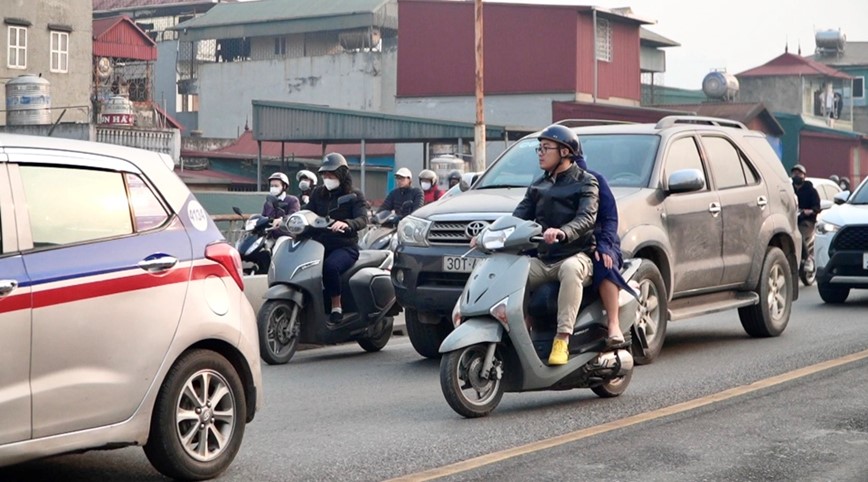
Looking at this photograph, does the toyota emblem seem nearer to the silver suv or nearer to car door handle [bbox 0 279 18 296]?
the silver suv

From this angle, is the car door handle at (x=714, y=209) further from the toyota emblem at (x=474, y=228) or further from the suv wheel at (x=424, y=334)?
the suv wheel at (x=424, y=334)

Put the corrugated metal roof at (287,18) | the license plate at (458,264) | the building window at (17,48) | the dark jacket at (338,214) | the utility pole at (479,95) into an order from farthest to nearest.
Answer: the corrugated metal roof at (287,18) < the building window at (17,48) < the utility pole at (479,95) < the dark jacket at (338,214) < the license plate at (458,264)

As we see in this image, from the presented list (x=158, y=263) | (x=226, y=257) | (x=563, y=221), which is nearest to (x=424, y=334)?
(x=563, y=221)

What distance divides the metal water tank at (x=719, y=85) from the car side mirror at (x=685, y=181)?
5682cm

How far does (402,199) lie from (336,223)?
6885mm

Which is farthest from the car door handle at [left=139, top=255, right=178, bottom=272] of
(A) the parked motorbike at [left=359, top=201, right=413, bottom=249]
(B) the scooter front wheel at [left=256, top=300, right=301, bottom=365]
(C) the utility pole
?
(C) the utility pole

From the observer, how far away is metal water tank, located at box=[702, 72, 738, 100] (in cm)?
6731

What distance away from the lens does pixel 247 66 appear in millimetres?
76625

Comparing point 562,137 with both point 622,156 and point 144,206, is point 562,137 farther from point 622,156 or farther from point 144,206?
point 144,206

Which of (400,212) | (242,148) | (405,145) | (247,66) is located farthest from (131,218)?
(247,66)

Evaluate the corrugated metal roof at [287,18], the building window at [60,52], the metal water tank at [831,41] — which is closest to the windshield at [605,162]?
the building window at [60,52]

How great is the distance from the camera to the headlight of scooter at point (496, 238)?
9.08m

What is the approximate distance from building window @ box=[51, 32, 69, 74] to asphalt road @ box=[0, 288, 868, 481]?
5080 cm

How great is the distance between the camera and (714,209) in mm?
12766
